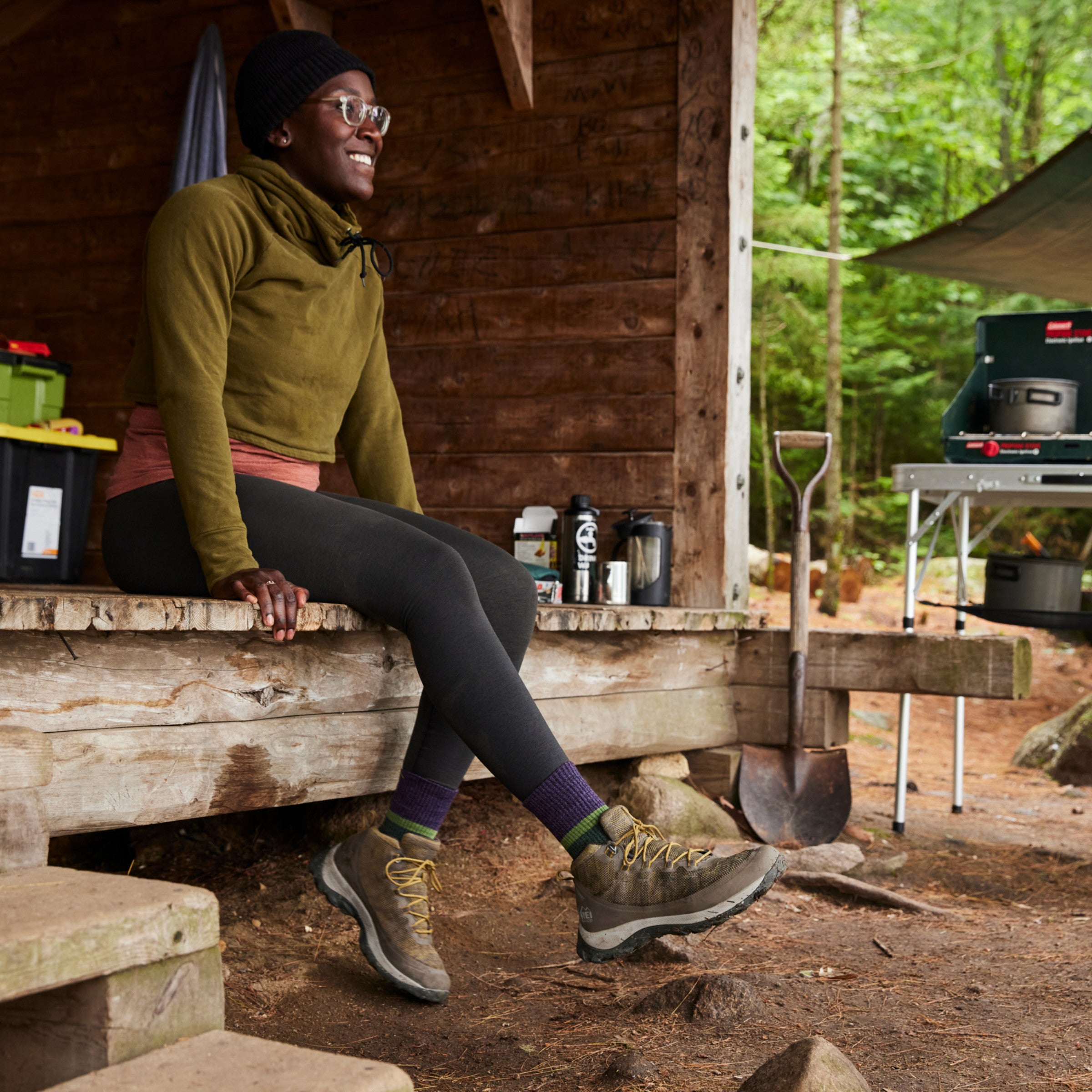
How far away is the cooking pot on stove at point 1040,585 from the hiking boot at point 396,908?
2.13 meters

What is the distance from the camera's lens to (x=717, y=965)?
2262 millimetres

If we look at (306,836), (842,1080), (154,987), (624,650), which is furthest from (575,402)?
(154,987)

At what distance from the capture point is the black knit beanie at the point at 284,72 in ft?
7.06

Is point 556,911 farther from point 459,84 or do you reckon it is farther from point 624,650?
point 459,84

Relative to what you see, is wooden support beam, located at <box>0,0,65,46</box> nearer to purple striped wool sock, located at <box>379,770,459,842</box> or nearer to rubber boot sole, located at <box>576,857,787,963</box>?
purple striped wool sock, located at <box>379,770,459,842</box>

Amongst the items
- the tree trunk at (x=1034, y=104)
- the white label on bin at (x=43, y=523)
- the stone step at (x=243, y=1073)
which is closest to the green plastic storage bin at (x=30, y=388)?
the white label on bin at (x=43, y=523)

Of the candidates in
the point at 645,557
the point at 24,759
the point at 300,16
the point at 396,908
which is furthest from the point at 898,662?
the point at 300,16

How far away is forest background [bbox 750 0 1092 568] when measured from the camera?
11.6 meters

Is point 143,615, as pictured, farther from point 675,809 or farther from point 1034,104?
point 1034,104

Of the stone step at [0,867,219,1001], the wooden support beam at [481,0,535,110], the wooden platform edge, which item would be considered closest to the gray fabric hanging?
the wooden support beam at [481,0,535,110]

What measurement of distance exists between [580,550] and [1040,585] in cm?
136

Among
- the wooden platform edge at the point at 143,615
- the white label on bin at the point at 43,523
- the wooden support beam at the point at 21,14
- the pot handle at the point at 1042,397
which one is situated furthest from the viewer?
the wooden support beam at the point at 21,14

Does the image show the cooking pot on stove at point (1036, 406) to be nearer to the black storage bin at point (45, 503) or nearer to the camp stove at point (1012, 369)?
the camp stove at point (1012, 369)

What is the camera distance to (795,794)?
11.7 feet
